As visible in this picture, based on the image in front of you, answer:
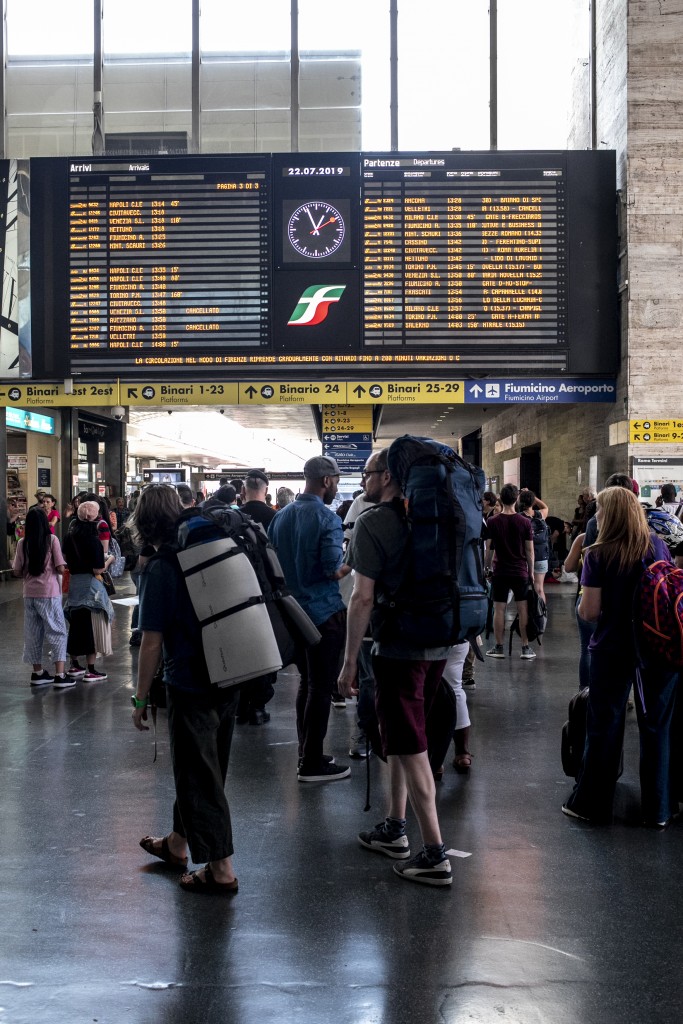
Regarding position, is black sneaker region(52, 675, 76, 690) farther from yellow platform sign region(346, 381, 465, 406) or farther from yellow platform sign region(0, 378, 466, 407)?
yellow platform sign region(346, 381, 465, 406)

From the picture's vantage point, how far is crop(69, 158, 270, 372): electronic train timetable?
41.6 feet

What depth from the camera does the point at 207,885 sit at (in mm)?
3775

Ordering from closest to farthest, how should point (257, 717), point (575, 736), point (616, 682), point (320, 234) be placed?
point (616, 682), point (575, 736), point (257, 717), point (320, 234)

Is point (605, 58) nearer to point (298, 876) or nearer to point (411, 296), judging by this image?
point (411, 296)

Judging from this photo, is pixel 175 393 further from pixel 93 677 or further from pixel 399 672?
pixel 399 672

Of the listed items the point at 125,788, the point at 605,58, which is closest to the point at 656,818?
the point at 125,788

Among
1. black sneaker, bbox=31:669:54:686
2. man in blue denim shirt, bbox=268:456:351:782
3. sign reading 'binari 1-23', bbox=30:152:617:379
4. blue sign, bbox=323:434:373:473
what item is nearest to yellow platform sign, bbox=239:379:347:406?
sign reading 'binari 1-23', bbox=30:152:617:379

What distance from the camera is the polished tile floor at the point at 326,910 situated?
2.90 meters

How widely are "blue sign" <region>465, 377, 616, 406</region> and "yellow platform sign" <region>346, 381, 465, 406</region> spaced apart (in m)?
0.21

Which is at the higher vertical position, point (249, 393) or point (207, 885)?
point (249, 393)

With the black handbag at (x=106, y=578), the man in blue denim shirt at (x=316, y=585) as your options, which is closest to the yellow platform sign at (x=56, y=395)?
the black handbag at (x=106, y=578)

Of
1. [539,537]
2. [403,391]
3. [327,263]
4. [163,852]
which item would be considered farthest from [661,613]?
[327,263]

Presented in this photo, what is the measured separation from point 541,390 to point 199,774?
996cm

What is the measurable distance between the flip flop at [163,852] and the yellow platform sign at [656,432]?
9.85 metres
